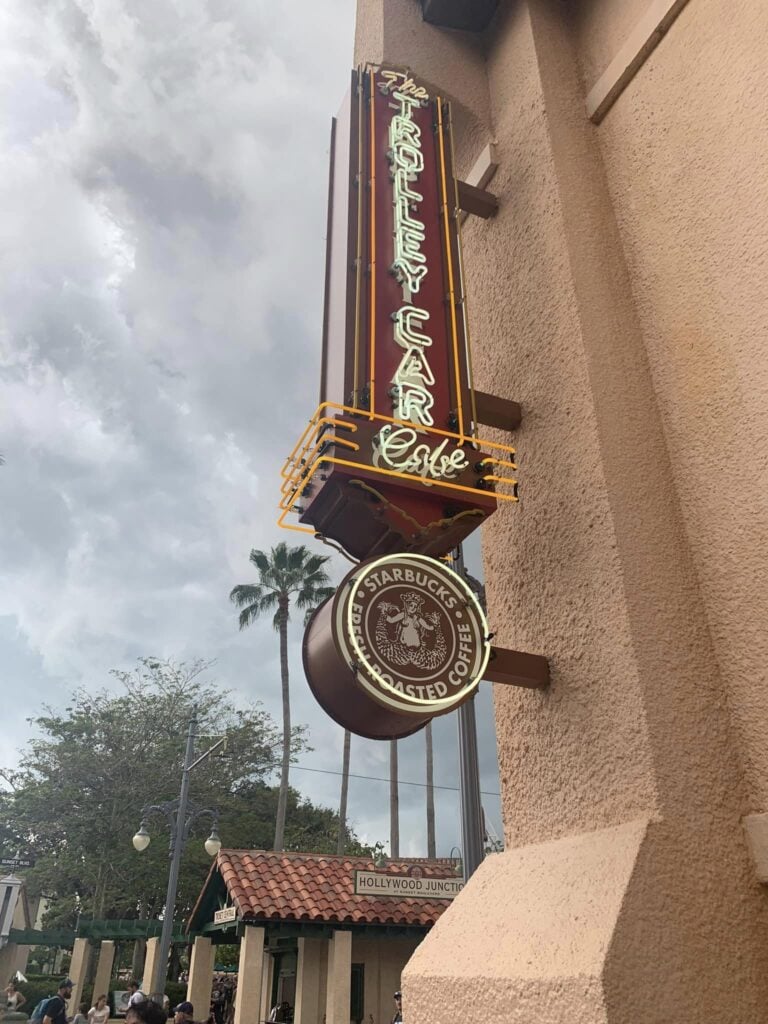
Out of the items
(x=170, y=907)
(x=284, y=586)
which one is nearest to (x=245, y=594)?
(x=284, y=586)

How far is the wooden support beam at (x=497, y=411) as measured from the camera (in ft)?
16.8

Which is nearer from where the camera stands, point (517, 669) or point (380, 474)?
point (517, 669)

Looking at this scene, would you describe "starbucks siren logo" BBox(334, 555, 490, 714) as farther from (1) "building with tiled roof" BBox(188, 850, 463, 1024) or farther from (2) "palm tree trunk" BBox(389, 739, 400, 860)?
(2) "palm tree trunk" BBox(389, 739, 400, 860)

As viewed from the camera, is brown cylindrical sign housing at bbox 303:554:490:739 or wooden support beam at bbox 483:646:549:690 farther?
wooden support beam at bbox 483:646:549:690

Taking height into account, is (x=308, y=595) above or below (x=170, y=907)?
above

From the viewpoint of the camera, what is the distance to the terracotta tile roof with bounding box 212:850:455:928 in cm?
1439

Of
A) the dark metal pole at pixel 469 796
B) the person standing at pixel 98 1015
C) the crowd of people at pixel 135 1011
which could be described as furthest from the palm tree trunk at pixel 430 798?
the dark metal pole at pixel 469 796

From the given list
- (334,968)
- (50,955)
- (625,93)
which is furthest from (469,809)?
(50,955)

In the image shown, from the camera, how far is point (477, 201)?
6277 millimetres

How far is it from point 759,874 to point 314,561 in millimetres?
32991

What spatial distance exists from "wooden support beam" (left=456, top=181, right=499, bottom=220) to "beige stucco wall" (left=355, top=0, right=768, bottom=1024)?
0.11 m

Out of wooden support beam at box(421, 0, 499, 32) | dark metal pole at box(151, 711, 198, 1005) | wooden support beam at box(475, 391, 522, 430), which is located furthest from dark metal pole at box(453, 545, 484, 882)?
dark metal pole at box(151, 711, 198, 1005)

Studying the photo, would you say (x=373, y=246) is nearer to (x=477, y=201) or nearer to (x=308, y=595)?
(x=477, y=201)

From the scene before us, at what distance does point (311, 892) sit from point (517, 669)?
529 inches
